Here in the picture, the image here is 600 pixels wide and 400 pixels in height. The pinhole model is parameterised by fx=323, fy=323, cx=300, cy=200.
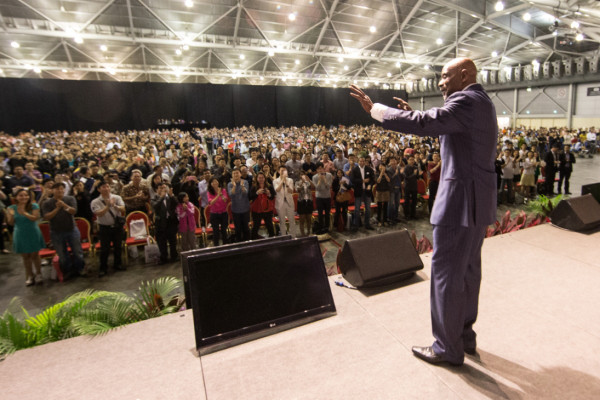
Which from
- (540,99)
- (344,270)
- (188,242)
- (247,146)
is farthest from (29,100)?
(540,99)

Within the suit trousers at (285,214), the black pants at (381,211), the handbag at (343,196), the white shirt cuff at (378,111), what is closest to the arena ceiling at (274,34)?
the black pants at (381,211)

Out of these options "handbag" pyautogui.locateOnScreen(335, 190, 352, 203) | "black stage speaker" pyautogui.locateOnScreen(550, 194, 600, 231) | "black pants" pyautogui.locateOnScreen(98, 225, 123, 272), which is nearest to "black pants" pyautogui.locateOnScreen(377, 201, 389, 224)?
"handbag" pyautogui.locateOnScreen(335, 190, 352, 203)

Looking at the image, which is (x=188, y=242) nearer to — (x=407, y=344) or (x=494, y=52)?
(x=407, y=344)

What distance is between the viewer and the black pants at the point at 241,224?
20.2 feet

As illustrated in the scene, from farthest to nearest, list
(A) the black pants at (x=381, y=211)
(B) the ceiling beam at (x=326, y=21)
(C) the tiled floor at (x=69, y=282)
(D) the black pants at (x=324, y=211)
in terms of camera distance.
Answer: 1. (B) the ceiling beam at (x=326, y=21)
2. (A) the black pants at (x=381, y=211)
3. (D) the black pants at (x=324, y=211)
4. (C) the tiled floor at (x=69, y=282)

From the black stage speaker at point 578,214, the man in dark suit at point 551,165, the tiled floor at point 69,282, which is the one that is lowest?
the tiled floor at point 69,282

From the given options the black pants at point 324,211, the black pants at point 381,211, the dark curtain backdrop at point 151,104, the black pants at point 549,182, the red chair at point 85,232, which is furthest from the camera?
the dark curtain backdrop at point 151,104

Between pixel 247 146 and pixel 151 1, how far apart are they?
28.2 ft

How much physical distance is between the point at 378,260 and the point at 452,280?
1.09 metres

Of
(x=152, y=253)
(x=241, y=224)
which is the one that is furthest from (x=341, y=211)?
(x=152, y=253)

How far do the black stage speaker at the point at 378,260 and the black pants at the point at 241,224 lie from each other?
3457 millimetres

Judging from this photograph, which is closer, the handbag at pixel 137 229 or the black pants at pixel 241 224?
the handbag at pixel 137 229

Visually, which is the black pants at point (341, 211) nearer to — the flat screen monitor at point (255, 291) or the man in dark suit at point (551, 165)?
the flat screen monitor at point (255, 291)

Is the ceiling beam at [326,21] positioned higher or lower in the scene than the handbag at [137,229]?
higher
